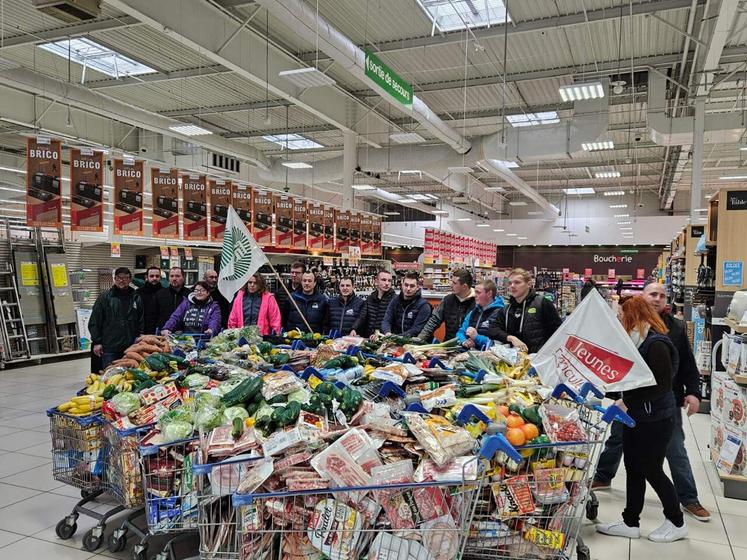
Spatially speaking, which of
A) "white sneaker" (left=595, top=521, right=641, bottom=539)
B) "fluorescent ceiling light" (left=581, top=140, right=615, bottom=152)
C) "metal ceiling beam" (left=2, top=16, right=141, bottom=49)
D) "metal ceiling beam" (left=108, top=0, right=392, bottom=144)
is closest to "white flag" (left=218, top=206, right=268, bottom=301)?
"white sneaker" (left=595, top=521, right=641, bottom=539)

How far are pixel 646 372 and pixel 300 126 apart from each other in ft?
45.1

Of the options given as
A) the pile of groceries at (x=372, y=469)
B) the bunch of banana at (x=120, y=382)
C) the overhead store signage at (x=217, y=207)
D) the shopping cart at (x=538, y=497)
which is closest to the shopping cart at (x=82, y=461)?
the bunch of banana at (x=120, y=382)

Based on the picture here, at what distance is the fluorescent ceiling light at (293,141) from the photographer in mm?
16203

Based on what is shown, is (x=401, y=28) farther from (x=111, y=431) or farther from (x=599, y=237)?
(x=599, y=237)

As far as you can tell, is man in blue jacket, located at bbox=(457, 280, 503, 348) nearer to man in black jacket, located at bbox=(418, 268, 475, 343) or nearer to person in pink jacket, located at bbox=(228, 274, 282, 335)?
man in black jacket, located at bbox=(418, 268, 475, 343)

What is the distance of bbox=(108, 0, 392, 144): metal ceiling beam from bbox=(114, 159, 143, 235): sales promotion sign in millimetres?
1888

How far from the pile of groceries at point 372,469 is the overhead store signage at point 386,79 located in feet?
16.9

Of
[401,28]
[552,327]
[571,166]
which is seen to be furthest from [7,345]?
[571,166]

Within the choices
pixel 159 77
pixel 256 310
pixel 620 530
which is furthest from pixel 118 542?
pixel 159 77

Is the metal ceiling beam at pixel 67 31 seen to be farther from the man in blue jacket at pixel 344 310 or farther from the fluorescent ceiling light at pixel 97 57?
the man in blue jacket at pixel 344 310

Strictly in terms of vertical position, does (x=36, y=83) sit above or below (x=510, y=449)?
above

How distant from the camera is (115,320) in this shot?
682 centimetres

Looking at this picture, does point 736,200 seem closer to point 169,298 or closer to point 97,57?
point 169,298

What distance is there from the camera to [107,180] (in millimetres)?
14781
